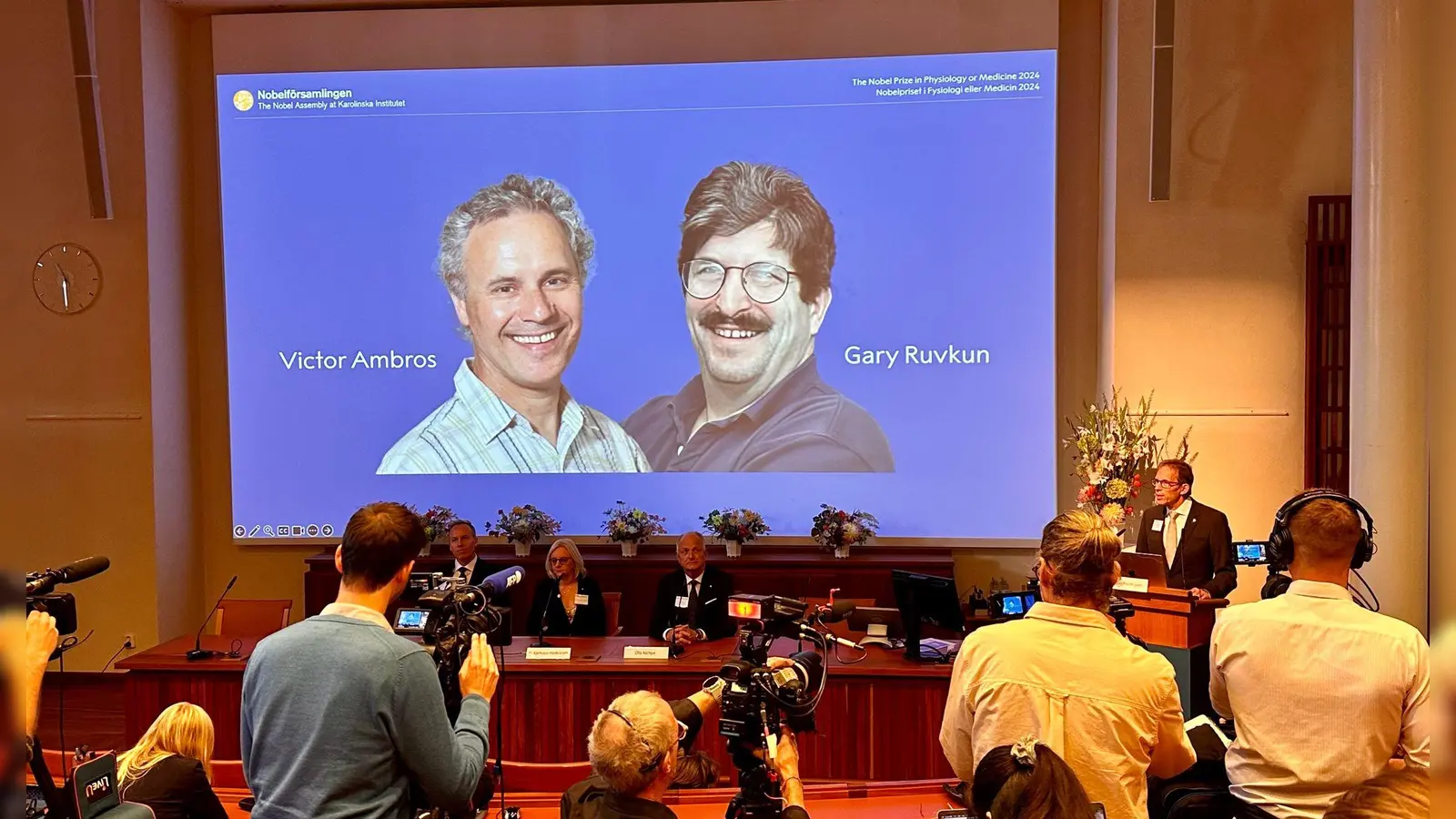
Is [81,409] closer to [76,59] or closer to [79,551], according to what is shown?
[79,551]

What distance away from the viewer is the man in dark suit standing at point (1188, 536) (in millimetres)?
5328

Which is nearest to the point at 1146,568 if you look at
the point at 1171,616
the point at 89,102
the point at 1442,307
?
the point at 1171,616

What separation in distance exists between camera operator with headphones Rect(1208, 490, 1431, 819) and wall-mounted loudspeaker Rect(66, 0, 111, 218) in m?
6.98

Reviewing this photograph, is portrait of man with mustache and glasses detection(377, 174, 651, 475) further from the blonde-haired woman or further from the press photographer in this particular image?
the press photographer

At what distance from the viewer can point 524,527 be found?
6.61 m

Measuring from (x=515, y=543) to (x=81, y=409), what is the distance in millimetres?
3093

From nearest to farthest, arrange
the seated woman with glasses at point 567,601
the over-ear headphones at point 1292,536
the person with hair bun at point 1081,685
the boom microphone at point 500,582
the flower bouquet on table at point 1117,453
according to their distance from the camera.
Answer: the person with hair bun at point 1081,685
the over-ear headphones at point 1292,536
the boom microphone at point 500,582
the seated woman with glasses at point 567,601
the flower bouquet on table at point 1117,453

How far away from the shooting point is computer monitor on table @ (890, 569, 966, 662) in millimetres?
4336

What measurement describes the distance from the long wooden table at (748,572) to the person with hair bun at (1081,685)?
4.25 m

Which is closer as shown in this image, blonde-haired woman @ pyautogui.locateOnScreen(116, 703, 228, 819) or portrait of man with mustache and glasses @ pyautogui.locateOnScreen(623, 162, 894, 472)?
blonde-haired woman @ pyautogui.locateOnScreen(116, 703, 228, 819)

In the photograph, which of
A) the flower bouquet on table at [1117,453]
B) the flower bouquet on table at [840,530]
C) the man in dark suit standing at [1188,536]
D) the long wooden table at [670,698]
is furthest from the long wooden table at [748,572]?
the long wooden table at [670,698]

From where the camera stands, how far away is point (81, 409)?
7020 mm

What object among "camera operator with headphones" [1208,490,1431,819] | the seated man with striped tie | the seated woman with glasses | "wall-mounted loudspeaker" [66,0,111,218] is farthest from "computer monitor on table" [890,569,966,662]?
"wall-mounted loudspeaker" [66,0,111,218]

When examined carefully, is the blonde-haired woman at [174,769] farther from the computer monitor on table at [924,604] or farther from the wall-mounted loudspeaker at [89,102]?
the wall-mounted loudspeaker at [89,102]
